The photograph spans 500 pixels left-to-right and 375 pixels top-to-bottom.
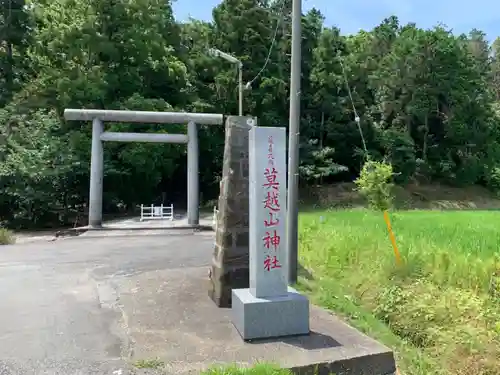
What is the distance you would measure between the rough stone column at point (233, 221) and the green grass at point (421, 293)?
4.57 ft

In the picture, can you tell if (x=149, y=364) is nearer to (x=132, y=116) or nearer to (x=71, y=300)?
(x=71, y=300)

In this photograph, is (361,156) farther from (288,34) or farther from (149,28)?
(149,28)

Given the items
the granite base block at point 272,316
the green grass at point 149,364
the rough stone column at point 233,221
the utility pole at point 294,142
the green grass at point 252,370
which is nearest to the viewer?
the green grass at point 252,370

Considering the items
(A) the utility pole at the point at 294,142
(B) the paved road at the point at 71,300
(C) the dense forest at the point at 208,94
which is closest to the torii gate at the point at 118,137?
(B) the paved road at the point at 71,300

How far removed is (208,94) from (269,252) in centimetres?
2221

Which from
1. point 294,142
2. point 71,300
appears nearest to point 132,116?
point 294,142

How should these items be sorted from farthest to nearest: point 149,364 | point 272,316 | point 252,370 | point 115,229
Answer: point 115,229 < point 272,316 < point 149,364 < point 252,370

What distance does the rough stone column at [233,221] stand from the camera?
17.8 feet

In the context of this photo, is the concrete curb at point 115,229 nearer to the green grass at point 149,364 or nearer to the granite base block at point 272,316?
the granite base block at point 272,316

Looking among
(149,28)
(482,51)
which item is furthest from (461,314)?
(482,51)

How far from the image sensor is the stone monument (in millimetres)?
4383

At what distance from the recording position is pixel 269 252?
4.47 m

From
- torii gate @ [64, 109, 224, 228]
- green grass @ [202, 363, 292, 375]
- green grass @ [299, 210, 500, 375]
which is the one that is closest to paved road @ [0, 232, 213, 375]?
green grass @ [202, 363, 292, 375]

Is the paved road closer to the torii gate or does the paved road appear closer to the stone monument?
the stone monument
